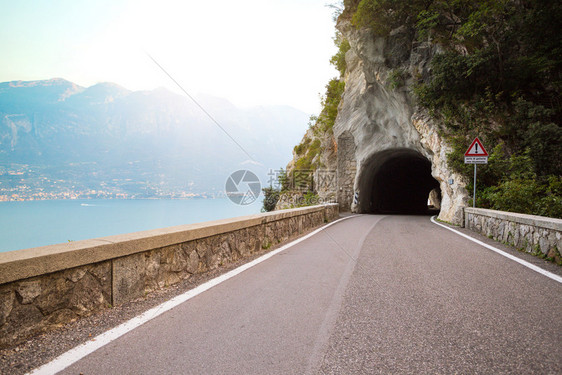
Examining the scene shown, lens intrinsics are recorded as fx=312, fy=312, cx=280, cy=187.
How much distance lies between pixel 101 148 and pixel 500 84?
12090 cm

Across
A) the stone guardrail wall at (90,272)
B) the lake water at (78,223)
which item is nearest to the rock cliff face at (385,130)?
the lake water at (78,223)

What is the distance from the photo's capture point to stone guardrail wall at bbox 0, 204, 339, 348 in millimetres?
2307

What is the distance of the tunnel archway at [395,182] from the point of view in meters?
25.6

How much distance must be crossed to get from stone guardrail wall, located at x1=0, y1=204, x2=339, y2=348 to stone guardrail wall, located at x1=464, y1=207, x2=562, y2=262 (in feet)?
18.4

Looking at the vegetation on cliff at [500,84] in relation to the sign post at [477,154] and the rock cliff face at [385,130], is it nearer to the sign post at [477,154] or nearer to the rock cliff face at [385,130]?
the rock cliff face at [385,130]

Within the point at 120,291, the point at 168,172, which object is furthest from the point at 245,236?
the point at 168,172

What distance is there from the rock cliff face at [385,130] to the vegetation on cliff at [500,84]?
122cm

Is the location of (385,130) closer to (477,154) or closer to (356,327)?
(477,154)

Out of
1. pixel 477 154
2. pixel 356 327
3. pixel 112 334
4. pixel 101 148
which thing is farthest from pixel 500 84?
pixel 101 148

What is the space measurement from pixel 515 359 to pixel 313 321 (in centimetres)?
150

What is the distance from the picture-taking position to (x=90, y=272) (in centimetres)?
292

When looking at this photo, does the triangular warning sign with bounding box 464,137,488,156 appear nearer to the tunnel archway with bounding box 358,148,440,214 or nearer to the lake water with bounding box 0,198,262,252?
the lake water with bounding box 0,198,262,252

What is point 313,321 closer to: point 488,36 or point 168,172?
point 488,36

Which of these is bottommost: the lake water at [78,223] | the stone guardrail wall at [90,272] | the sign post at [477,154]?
the lake water at [78,223]
